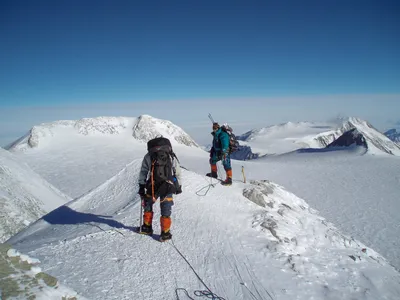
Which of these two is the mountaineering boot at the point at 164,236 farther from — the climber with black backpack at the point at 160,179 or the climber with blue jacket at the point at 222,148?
the climber with blue jacket at the point at 222,148

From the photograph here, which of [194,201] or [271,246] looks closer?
[271,246]

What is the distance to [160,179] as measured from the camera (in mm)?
6641

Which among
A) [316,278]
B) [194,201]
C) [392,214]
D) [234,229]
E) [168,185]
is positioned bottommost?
[392,214]

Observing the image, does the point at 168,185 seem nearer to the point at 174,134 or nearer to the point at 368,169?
the point at 368,169

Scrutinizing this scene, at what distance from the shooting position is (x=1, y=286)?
138 inches

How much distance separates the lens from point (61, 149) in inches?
1657

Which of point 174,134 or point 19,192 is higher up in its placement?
point 174,134

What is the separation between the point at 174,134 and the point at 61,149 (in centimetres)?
2177

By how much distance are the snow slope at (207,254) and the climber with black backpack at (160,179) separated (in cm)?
69

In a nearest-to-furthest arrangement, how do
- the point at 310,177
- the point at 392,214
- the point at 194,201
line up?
the point at 194,201 → the point at 392,214 → the point at 310,177

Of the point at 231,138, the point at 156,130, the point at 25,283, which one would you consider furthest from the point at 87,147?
the point at 25,283

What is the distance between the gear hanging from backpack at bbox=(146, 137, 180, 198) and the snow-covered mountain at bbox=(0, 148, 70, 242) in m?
8.56

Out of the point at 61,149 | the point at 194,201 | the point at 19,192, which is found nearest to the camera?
the point at 194,201

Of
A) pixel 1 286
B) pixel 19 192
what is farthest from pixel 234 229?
pixel 19 192
